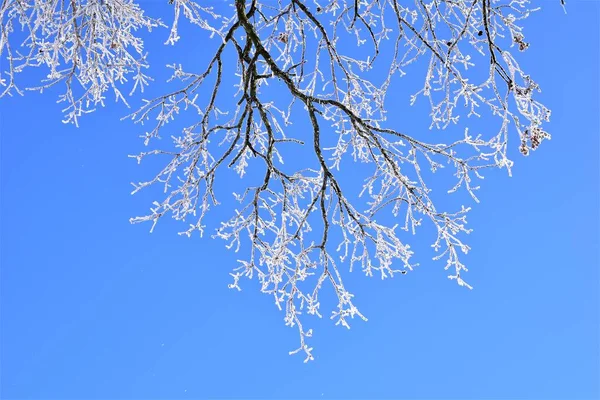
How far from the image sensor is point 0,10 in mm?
2918

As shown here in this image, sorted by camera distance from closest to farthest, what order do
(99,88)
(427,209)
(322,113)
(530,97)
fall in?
(530,97) < (322,113) < (427,209) < (99,88)

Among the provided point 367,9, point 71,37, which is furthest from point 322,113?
point 71,37

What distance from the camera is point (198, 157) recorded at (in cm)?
398

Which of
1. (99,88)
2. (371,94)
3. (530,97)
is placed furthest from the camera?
(371,94)

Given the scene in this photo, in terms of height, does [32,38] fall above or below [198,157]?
above

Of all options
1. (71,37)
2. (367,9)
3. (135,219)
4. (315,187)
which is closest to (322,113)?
(315,187)

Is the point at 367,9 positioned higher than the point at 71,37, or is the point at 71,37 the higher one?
the point at 71,37

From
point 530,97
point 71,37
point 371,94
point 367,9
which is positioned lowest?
point 530,97

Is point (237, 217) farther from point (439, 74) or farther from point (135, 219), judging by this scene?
point (439, 74)

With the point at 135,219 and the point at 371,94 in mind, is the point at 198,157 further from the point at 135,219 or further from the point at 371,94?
the point at 371,94

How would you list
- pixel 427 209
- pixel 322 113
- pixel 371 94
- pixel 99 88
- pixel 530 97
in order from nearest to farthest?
pixel 530 97, pixel 322 113, pixel 427 209, pixel 99 88, pixel 371 94

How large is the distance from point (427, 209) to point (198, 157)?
167 cm

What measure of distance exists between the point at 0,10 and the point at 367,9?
2.32 metres

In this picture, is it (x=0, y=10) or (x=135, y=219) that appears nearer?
(x=0, y=10)
